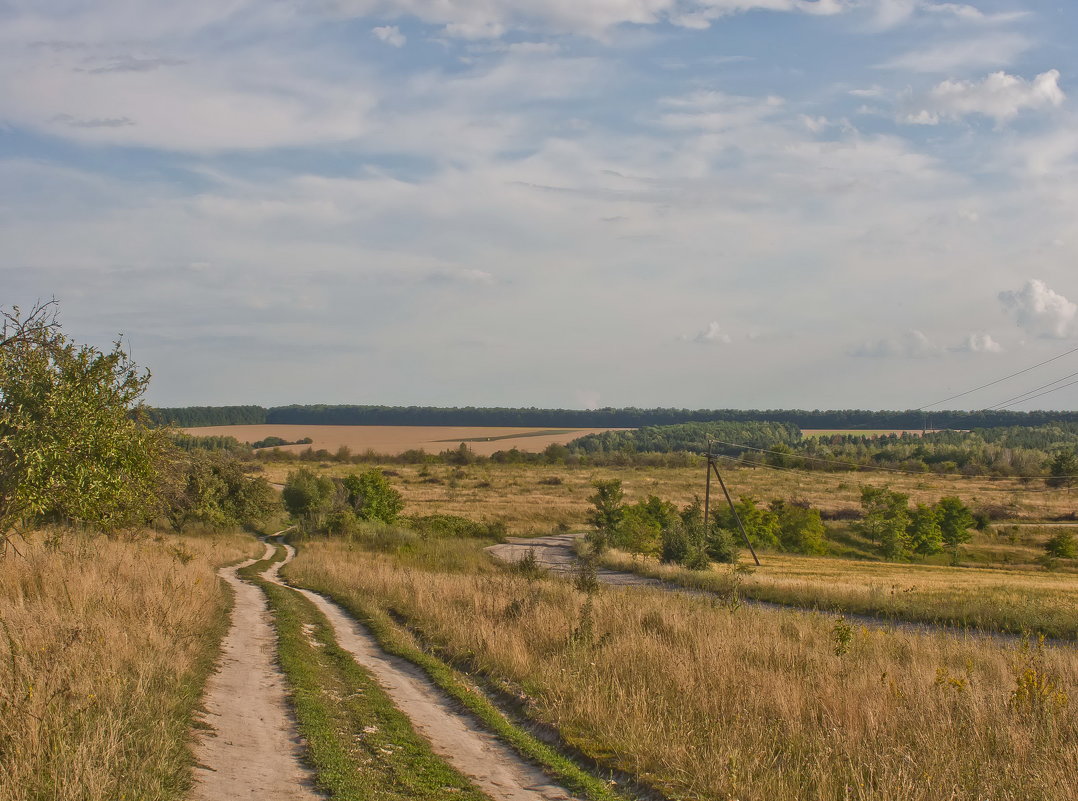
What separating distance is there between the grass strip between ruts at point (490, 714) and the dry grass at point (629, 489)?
44.3 m

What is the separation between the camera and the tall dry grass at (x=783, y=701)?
7.04 metres

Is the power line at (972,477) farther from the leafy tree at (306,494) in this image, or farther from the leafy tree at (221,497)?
the leafy tree at (221,497)

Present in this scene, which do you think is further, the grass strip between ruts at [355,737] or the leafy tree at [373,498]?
the leafy tree at [373,498]

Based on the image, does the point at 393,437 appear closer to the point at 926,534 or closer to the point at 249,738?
the point at 926,534

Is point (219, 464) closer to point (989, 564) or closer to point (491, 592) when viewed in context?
point (491, 592)

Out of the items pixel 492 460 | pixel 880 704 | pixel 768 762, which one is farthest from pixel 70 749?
pixel 492 460

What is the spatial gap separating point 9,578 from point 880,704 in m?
12.8

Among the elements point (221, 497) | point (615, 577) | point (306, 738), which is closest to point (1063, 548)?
point (615, 577)

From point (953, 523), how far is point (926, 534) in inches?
110

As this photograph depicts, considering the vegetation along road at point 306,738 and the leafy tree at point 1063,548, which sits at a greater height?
the vegetation along road at point 306,738

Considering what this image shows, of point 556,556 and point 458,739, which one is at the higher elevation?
point 458,739

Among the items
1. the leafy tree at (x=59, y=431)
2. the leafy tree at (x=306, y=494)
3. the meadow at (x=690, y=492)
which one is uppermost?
the leafy tree at (x=59, y=431)

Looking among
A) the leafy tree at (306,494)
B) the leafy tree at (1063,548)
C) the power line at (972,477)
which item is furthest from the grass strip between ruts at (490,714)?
the power line at (972,477)

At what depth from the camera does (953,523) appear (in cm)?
5572
